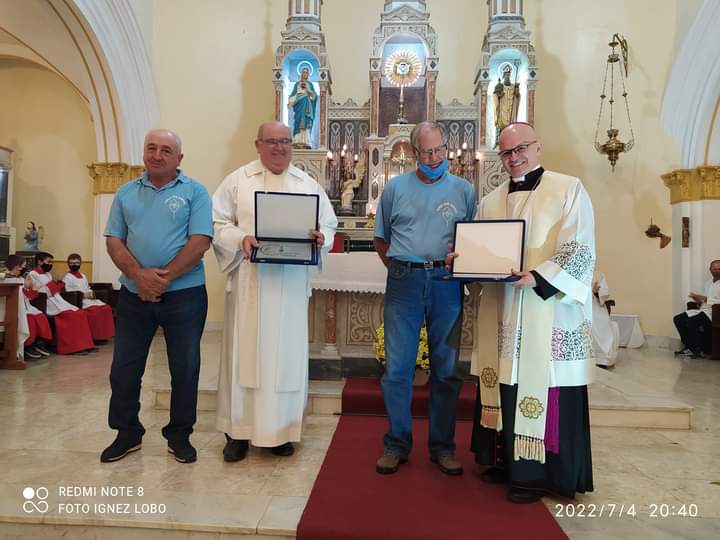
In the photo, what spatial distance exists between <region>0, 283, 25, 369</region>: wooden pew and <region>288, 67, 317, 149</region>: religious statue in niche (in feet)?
13.4

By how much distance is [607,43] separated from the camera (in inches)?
327

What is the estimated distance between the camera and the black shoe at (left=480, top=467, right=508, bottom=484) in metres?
2.62

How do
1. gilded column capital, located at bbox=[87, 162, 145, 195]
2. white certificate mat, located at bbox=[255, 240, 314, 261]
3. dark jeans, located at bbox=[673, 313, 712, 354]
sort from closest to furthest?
1. white certificate mat, located at bbox=[255, 240, 314, 261]
2. dark jeans, located at bbox=[673, 313, 712, 354]
3. gilded column capital, located at bbox=[87, 162, 145, 195]

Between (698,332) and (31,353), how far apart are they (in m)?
9.03

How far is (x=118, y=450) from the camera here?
9.48ft

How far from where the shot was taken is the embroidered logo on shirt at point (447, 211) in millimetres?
2740

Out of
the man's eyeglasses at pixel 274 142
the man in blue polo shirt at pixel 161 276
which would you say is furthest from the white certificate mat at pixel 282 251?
the man's eyeglasses at pixel 274 142

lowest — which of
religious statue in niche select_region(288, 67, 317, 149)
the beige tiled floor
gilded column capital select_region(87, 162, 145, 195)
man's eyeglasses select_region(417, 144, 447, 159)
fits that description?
the beige tiled floor

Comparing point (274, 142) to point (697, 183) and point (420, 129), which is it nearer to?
point (420, 129)

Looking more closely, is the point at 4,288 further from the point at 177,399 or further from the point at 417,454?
the point at 417,454

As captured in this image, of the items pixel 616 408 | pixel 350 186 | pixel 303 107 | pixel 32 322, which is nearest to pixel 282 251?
pixel 616 408

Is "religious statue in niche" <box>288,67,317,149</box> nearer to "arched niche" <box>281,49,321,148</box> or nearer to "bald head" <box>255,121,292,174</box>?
"arched niche" <box>281,49,321,148</box>

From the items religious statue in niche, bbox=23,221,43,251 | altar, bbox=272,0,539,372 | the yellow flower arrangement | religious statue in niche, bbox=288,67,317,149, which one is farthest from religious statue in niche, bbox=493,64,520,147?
religious statue in niche, bbox=23,221,43,251

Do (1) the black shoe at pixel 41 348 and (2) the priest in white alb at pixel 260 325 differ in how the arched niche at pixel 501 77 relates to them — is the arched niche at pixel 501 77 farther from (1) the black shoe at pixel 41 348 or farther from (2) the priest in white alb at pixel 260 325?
(1) the black shoe at pixel 41 348
